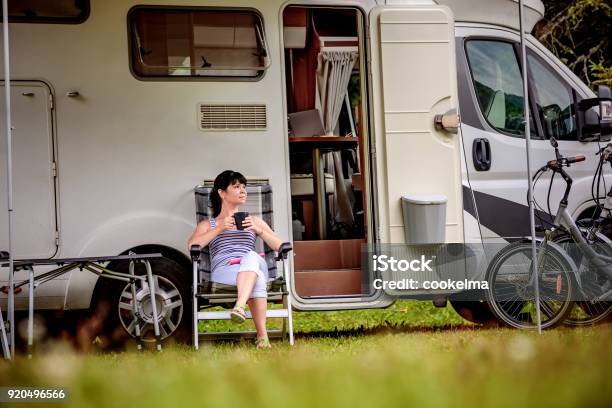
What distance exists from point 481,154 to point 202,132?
1.66 meters

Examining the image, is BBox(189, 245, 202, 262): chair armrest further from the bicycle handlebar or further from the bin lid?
the bicycle handlebar

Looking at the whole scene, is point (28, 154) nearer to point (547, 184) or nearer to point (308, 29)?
point (308, 29)

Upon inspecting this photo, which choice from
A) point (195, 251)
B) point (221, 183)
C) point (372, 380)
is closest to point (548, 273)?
point (221, 183)

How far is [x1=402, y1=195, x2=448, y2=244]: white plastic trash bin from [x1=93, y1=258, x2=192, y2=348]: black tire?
1.24 meters

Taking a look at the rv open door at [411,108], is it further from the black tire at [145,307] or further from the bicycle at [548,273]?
the black tire at [145,307]

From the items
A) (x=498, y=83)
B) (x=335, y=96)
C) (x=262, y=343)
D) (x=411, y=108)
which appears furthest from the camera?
(x=335, y=96)

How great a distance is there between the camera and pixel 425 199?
5012mm

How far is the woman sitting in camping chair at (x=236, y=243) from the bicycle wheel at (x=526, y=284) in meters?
1.40

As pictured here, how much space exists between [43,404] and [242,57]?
3.58 meters

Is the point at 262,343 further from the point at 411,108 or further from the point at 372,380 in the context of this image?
the point at 372,380

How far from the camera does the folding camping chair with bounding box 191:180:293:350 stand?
4609 millimetres

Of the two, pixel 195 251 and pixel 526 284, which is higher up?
pixel 195 251

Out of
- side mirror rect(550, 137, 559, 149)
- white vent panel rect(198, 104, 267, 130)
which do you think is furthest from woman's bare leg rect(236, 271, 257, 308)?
side mirror rect(550, 137, 559, 149)

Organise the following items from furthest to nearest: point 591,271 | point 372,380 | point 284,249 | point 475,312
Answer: point 475,312 < point 591,271 < point 284,249 < point 372,380
